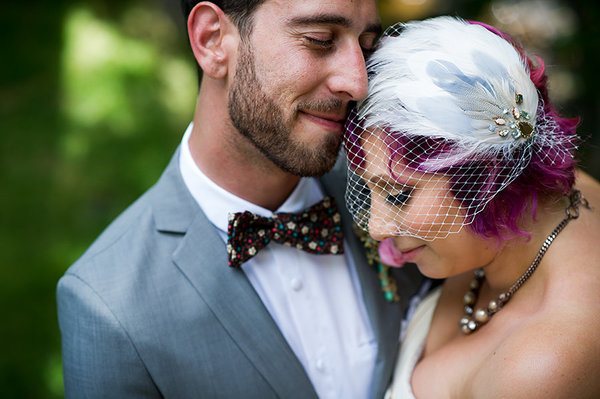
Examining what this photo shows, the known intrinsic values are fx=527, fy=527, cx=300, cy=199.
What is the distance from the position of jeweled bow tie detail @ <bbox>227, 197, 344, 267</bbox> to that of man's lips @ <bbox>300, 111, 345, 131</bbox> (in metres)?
0.43

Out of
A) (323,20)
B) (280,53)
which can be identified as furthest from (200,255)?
(323,20)

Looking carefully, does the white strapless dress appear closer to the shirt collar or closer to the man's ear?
the shirt collar

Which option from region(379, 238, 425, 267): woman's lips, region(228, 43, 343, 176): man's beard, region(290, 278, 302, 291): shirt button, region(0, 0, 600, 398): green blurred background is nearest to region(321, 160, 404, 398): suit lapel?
region(379, 238, 425, 267): woman's lips

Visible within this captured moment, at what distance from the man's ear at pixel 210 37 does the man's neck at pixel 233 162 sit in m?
0.17

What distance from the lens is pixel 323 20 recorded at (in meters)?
1.94

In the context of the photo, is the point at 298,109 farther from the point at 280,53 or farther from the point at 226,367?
the point at 226,367

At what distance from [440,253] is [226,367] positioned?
35.6 inches

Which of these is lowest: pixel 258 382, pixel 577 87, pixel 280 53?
pixel 577 87

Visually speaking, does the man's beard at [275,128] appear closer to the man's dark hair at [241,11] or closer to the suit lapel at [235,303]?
the man's dark hair at [241,11]

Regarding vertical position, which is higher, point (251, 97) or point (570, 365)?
point (251, 97)

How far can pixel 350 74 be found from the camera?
192 cm

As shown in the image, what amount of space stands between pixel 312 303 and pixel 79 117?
3.78 meters

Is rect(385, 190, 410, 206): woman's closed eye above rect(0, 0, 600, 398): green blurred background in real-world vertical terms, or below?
above

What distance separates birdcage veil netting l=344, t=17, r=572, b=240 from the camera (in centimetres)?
169
